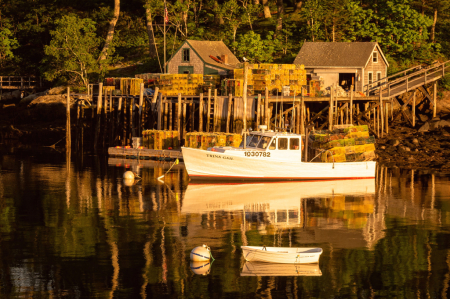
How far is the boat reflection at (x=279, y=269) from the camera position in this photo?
18.0 metres

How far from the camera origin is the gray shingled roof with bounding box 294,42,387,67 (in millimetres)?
55344

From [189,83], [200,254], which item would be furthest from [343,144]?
[200,254]

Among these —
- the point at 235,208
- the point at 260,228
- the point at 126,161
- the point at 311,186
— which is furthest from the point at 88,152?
the point at 260,228

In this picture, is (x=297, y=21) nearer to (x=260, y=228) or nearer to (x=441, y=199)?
(x=441, y=199)

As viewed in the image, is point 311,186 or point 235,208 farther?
point 311,186

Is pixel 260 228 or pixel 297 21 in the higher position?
pixel 297 21

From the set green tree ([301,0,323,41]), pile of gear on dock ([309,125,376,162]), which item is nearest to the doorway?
green tree ([301,0,323,41])

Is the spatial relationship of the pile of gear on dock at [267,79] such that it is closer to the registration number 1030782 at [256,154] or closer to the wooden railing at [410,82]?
the wooden railing at [410,82]

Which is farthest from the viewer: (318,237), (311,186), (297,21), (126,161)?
(297,21)

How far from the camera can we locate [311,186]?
32.3 meters

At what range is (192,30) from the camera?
2781 inches

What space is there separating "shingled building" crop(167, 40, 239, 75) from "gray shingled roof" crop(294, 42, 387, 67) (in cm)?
547

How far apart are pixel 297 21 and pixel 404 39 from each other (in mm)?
14527

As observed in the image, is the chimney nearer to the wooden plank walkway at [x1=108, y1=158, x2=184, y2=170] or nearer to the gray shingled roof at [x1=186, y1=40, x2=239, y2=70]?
the gray shingled roof at [x1=186, y1=40, x2=239, y2=70]
